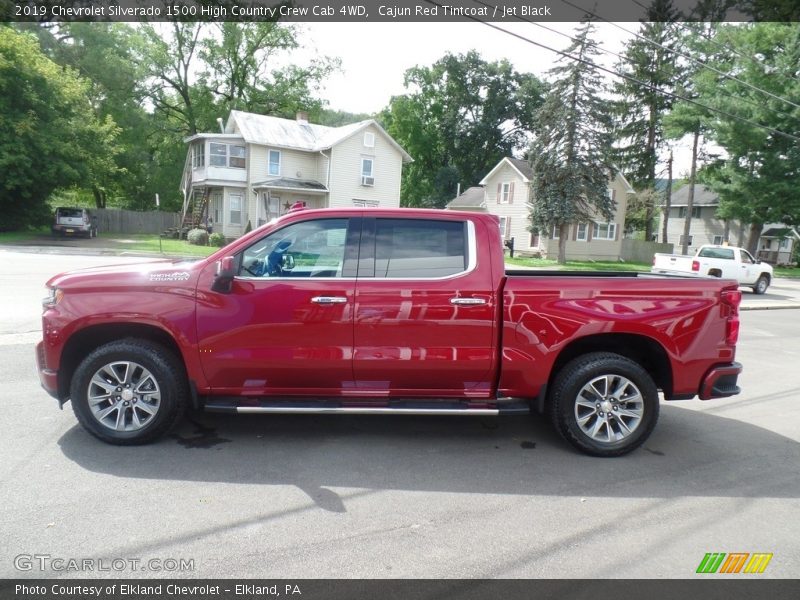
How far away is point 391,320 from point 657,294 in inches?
86.3

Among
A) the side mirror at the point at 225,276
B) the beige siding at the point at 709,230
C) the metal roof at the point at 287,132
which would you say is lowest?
the side mirror at the point at 225,276

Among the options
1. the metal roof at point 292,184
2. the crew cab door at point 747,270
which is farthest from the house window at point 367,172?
the crew cab door at point 747,270

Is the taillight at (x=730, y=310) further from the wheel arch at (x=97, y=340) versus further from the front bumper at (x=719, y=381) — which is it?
the wheel arch at (x=97, y=340)

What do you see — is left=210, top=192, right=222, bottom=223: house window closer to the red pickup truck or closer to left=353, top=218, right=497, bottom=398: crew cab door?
the red pickup truck

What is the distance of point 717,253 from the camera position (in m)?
22.3

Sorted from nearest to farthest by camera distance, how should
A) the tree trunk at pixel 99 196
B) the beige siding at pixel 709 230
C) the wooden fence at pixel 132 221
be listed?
the wooden fence at pixel 132 221
the tree trunk at pixel 99 196
the beige siding at pixel 709 230

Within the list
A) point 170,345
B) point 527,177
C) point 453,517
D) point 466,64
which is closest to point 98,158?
point 527,177

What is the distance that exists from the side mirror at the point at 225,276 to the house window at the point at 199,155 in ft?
118

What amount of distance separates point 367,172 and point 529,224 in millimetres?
11674

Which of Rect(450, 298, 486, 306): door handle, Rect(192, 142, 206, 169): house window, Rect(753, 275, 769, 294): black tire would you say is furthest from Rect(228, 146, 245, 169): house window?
Rect(450, 298, 486, 306): door handle

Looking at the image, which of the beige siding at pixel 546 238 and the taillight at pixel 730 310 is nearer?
the taillight at pixel 730 310

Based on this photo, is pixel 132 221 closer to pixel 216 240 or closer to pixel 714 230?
pixel 216 240

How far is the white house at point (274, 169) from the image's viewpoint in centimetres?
3678

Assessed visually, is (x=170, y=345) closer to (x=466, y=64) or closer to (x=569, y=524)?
(x=569, y=524)
